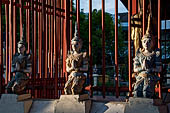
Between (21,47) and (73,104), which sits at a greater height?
(21,47)

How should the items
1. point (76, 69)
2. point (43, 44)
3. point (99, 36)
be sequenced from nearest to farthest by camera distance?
point (76, 69)
point (43, 44)
point (99, 36)

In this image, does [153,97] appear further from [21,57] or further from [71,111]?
[21,57]

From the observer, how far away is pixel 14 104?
4.83m

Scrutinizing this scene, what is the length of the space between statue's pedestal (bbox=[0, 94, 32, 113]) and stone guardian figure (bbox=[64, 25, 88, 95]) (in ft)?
2.86

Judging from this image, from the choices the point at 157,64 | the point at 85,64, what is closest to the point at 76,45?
the point at 85,64

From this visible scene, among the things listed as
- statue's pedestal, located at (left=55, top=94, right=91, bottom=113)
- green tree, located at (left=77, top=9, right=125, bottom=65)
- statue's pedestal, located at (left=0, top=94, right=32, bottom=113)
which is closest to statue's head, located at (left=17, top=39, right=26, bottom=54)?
statue's pedestal, located at (left=0, top=94, right=32, bottom=113)

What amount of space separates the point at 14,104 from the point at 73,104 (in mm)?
1218

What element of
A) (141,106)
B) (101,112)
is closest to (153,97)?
(141,106)

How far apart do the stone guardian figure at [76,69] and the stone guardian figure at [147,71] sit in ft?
3.13

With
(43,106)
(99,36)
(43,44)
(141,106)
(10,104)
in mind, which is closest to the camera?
(141,106)

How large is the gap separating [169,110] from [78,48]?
186 centimetres

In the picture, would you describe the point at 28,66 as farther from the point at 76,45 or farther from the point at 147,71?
the point at 147,71

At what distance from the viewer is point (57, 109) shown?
4.46 meters

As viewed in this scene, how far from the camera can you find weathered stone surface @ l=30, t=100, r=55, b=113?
15.3ft
